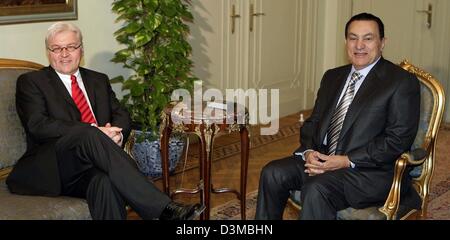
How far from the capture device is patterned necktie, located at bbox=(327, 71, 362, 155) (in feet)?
10.5

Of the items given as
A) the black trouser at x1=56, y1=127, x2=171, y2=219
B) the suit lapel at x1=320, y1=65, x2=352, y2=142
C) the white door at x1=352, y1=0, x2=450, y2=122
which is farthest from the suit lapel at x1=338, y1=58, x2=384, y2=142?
the white door at x1=352, y1=0, x2=450, y2=122

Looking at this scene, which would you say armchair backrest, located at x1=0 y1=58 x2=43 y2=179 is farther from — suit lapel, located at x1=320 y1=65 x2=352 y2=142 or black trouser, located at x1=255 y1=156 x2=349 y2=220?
suit lapel, located at x1=320 y1=65 x2=352 y2=142

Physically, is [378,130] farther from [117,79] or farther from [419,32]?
[419,32]

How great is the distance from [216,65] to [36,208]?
3.31 m

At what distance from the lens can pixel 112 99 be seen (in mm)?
3590

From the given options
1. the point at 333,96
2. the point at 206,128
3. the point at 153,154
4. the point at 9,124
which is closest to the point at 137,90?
the point at 153,154

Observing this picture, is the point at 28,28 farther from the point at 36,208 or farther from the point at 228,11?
the point at 228,11

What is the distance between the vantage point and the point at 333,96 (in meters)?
3.33

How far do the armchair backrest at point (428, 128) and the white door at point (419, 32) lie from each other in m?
3.61

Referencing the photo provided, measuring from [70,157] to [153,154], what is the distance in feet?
5.30

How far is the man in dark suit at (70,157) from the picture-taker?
3.02 meters

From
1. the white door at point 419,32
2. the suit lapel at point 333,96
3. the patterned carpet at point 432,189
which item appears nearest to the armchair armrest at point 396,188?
the suit lapel at point 333,96

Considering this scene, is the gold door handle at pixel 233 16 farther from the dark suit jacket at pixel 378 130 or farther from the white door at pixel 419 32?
the dark suit jacket at pixel 378 130
